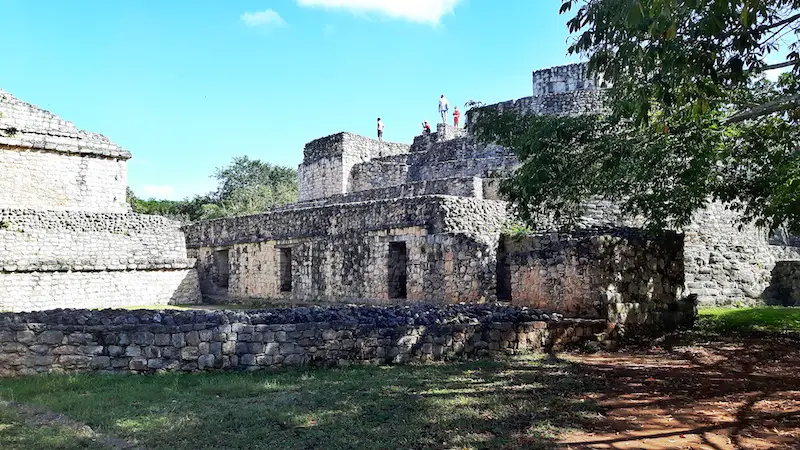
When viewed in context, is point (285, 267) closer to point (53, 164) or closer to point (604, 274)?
point (53, 164)

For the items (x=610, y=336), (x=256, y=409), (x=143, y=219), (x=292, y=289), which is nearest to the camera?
(x=256, y=409)

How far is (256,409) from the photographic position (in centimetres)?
499

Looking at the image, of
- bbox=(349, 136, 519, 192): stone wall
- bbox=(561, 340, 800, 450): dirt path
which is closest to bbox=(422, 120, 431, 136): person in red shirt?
bbox=(349, 136, 519, 192): stone wall

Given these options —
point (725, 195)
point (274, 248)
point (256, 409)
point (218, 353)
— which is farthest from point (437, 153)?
point (256, 409)

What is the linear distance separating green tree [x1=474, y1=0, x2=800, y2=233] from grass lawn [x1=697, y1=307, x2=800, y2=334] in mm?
1790

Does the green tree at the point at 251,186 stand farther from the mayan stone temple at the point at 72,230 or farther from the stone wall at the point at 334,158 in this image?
the mayan stone temple at the point at 72,230

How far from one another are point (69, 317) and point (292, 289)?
28.6ft

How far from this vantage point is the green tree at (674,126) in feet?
19.8

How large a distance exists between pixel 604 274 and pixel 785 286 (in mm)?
9096

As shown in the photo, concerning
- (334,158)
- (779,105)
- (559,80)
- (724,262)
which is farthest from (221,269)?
(779,105)

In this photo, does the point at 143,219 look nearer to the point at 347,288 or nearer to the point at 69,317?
the point at 347,288

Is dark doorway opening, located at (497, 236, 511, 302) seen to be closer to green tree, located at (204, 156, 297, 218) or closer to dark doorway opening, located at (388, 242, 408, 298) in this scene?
dark doorway opening, located at (388, 242, 408, 298)

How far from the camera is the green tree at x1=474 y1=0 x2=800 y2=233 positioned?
6.04m

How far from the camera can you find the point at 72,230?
16.6 m
